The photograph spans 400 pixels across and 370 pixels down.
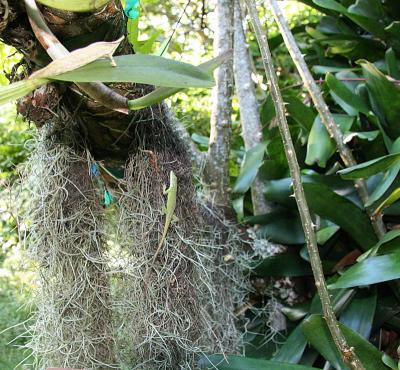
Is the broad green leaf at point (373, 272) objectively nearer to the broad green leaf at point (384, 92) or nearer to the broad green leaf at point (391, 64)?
the broad green leaf at point (384, 92)

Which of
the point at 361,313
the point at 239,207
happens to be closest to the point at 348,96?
the point at 239,207

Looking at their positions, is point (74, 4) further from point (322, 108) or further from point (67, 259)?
point (322, 108)

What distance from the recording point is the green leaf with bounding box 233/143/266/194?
1354 mm

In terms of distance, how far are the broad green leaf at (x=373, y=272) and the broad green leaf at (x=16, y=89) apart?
0.63 m

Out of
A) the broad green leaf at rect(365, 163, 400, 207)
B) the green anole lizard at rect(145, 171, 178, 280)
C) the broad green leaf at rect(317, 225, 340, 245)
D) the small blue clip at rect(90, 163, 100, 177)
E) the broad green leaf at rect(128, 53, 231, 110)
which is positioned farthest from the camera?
the broad green leaf at rect(317, 225, 340, 245)

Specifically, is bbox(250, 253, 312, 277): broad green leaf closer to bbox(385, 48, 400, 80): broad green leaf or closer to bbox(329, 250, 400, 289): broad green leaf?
bbox(329, 250, 400, 289): broad green leaf

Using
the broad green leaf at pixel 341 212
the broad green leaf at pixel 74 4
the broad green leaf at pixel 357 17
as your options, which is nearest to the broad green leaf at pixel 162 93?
the broad green leaf at pixel 74 4

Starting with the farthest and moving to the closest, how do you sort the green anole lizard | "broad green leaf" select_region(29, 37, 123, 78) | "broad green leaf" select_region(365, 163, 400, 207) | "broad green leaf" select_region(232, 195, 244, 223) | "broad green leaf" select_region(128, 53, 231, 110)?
1. "broad green leaf" select_region(232, 195, 244, 223)
2. "broad green leaf" select_region(365, 163, 400, 207)
3. the green anole lizard
4. "broad green leaf" select_region(128, 53, 231, 110)
5. "broad green leaf" select_region(29, 37, 123, 78)

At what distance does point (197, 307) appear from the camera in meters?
0.91

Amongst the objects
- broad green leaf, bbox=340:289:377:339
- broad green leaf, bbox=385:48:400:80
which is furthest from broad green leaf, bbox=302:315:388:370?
broad green leaf, bbox=385:48:400:80

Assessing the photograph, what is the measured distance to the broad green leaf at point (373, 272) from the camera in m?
0.95

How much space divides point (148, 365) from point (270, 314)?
0.50 m

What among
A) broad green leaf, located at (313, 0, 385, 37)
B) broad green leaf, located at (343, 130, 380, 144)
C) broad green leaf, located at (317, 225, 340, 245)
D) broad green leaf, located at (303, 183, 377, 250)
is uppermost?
broad green leaf, located at (313, 0, 385, 37)

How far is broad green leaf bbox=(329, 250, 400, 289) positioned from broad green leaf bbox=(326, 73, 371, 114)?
444 mm
